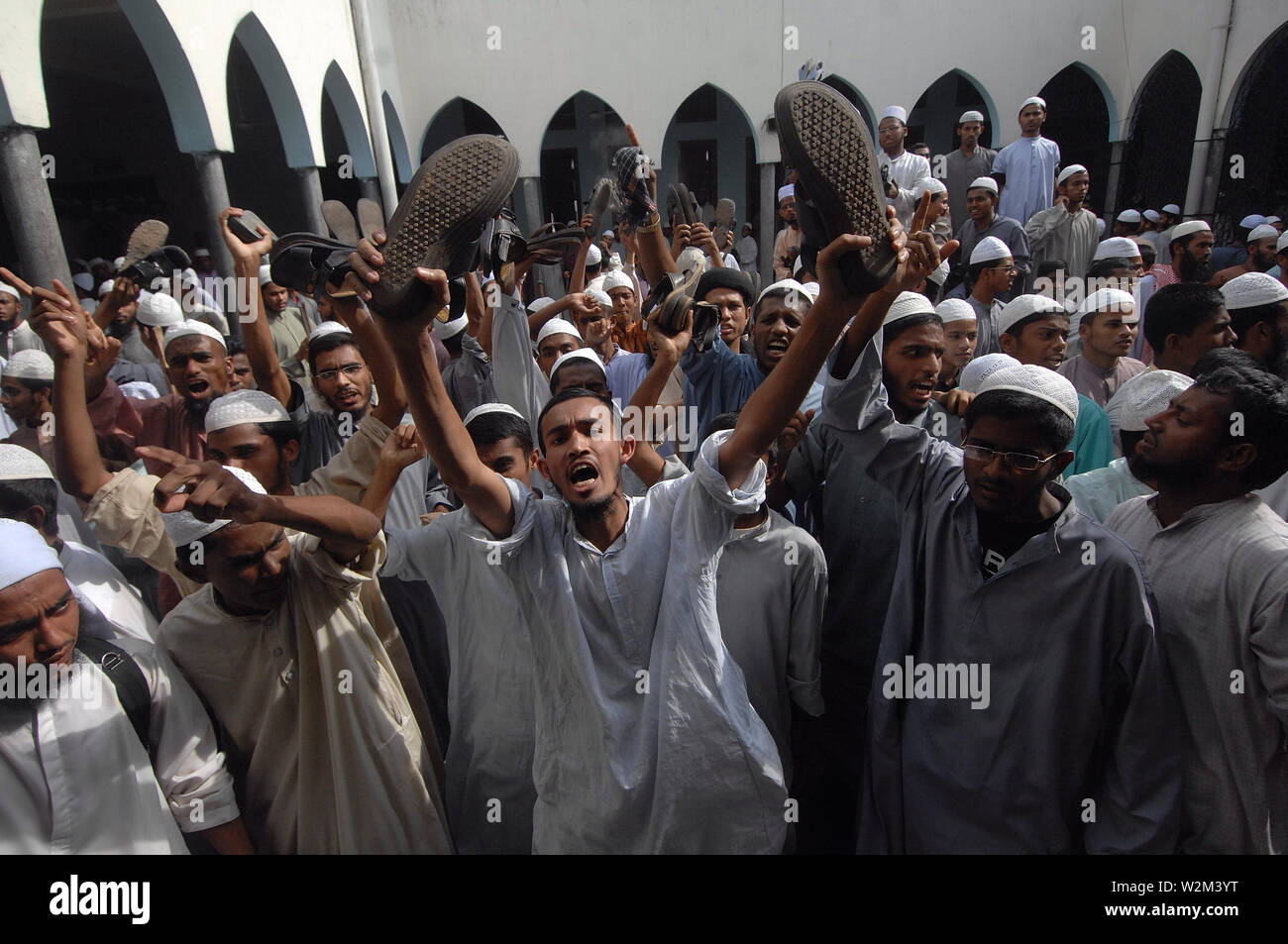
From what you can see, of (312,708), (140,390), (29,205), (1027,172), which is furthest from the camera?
(1027,172)

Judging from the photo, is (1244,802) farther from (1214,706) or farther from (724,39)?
(724,39)

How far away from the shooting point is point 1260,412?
6.01ft

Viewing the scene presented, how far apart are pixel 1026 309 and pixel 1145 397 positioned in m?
1.39

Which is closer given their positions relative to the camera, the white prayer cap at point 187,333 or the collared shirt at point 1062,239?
the white prayer cap at point 187,333

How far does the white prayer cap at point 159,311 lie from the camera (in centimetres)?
495

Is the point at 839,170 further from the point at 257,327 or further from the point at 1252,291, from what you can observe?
the point at 1252,291

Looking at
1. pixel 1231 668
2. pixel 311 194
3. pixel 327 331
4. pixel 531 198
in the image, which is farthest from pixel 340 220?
pixel 531 198

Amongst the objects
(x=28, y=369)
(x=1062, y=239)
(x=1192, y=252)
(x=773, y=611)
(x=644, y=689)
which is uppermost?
(x=28, y=369)

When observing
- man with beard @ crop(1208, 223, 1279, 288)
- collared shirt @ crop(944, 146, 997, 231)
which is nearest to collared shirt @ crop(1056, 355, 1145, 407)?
man with beard @ crop(1208, 223, 1279, 288)

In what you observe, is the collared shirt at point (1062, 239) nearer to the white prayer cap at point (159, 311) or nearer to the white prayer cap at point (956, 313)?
the white prayer cap at point (956, 313)

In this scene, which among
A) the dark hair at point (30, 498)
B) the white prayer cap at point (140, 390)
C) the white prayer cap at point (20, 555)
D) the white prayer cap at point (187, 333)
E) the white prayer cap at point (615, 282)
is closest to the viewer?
the white prayer cap at point (20, 555)

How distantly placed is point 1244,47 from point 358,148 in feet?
42.8

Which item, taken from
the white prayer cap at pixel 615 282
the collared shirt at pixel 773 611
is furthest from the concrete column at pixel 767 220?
the collared shirt at pixel 773 611

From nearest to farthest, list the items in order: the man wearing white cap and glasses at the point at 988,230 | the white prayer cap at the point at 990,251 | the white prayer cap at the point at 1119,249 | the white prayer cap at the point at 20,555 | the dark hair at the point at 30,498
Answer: the white prayer cap at the point at 20,555
the dark hair at the point at 30,498
the white prayer cap at the point at 990,251
the man wearing white cap and glasses at the point at 988,230
the white prayer cap at the point at 1119,249
